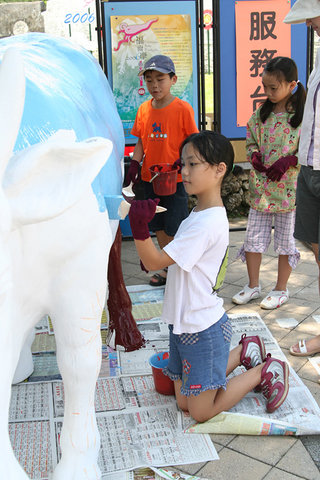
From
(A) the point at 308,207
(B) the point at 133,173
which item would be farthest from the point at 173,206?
(A) the point at 308,207

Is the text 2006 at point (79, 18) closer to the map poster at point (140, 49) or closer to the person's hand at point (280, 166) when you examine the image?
the map poster at point (140, 49)

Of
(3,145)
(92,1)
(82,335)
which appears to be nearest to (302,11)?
(82,335)

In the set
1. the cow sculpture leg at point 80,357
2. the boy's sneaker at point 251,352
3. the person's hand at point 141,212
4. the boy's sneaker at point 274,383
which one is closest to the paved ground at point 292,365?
the boy's sneaker at point 274,383

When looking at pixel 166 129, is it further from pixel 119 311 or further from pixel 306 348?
pixel 306 348

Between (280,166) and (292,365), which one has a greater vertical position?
(280,166)

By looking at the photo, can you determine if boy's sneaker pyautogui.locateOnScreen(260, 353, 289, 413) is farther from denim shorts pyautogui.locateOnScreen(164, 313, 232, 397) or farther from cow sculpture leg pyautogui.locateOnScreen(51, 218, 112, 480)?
cow sculpture leg pyautogui.locateOnScreen(51, 218, 112, 480)

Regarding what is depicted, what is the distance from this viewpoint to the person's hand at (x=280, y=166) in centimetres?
323

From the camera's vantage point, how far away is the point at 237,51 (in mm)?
4855

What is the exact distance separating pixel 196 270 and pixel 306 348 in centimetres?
100

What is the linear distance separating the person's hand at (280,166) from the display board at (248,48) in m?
1.80

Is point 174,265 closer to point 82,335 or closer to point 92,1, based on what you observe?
point 82,335

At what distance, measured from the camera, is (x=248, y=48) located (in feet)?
15.9

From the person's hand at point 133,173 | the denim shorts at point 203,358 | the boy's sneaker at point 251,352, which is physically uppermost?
the person's hand at point 133,173

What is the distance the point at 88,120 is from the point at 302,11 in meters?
1.45
